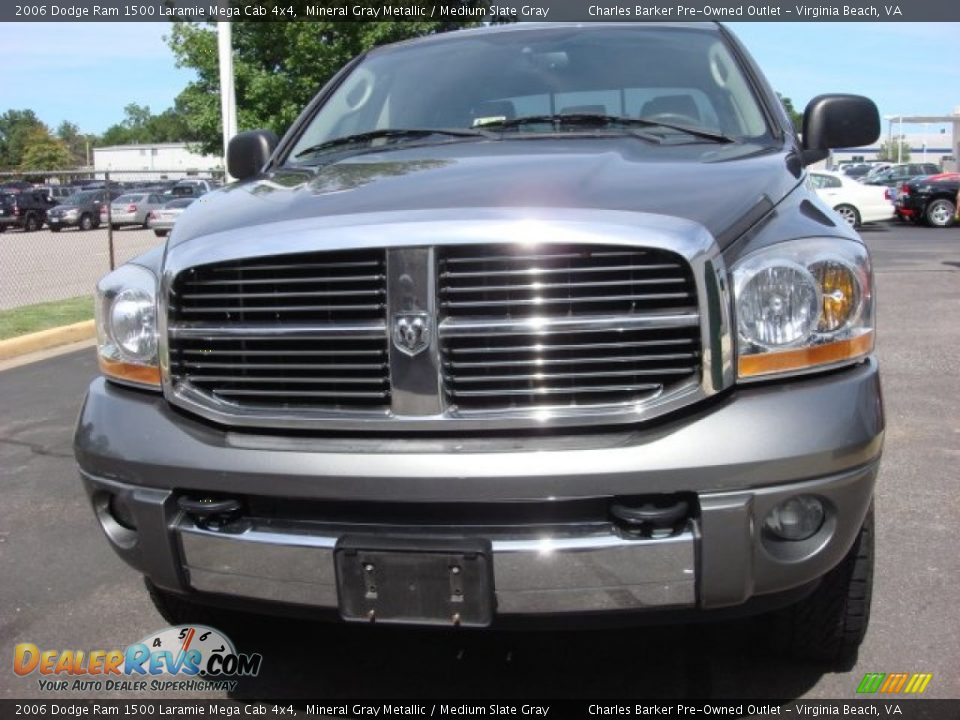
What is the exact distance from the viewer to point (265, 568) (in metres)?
2.31

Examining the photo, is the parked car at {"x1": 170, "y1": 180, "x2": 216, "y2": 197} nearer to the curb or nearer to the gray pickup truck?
the curb

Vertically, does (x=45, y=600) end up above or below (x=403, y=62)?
below

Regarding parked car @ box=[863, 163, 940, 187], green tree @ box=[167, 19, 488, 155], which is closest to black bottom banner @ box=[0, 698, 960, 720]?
green tree @ box=[167, 19, 488, 155]

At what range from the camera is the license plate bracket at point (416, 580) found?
85.5 inches

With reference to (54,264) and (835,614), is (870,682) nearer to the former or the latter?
(835,614)

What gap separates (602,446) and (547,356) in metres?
0.24

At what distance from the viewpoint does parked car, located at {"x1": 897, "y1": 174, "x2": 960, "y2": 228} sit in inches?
1009

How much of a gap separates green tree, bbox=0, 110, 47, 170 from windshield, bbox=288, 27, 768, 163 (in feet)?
370

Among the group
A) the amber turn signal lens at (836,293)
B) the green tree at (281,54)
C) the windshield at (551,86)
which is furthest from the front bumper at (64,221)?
the amber turn signal lens at (836,293)

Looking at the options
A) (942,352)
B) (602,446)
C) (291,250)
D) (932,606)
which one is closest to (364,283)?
(291,250)

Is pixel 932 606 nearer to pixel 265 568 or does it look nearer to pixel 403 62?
pixel 265 568

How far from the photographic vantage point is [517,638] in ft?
10.2

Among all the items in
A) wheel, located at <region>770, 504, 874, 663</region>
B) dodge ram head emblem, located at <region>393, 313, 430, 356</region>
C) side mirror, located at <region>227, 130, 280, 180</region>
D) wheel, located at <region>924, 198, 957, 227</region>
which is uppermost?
side mirror, located at <region>227, 130, 280, 180</region>

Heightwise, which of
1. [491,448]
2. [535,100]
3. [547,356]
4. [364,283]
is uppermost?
[535,100]
